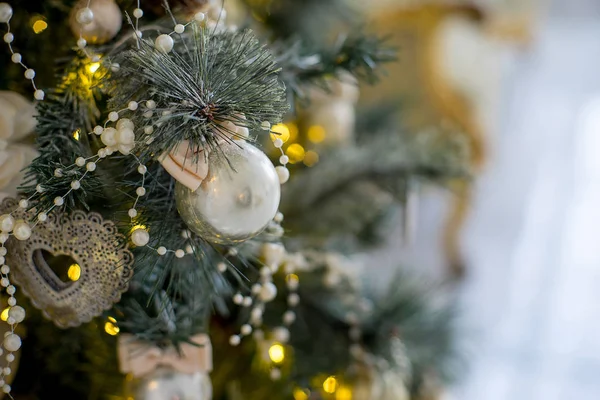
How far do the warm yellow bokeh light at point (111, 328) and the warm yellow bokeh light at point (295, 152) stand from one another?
314 millimetres

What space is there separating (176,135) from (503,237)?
3.79 feet

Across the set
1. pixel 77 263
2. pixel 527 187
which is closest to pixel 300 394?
pixel 77 263

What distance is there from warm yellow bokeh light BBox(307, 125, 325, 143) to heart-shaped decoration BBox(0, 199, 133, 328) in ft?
1.25

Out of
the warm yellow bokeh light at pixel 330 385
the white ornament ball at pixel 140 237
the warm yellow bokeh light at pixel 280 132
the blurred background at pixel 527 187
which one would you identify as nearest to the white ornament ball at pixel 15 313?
the white ornament ball at pixel 140 237

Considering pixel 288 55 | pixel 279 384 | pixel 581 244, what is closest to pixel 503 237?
pixel 581 244

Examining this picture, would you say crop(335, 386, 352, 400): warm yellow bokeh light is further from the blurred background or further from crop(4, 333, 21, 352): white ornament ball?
the blurred background

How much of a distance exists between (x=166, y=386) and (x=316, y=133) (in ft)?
1.25

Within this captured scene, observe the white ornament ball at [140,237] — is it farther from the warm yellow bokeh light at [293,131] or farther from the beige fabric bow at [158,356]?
the warm yellow bokeh light at [293,131]

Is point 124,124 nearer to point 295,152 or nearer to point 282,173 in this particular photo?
point 282,173

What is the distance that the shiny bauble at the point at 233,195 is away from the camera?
333mm

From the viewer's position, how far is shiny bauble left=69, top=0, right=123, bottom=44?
38 centimetres

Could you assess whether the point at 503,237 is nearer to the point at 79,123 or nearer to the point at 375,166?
the point at 375,166

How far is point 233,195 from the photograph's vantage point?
333 millimetres

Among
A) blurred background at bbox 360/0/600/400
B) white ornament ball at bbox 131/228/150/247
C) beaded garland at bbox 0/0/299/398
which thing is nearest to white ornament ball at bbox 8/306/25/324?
beaded garland at bbox 0/0/299/398
